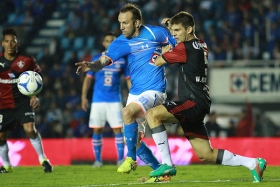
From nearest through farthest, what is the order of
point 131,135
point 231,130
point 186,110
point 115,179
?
point 186,110
point 131,135
point 115,179
point 231,130

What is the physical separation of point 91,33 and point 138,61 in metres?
14.2

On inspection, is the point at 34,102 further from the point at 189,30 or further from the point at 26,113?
the point at 189,30

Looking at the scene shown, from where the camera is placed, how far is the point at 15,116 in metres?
11.9

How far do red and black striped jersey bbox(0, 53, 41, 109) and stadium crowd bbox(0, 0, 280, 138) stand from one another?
644 cm

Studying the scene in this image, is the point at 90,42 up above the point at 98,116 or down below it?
above

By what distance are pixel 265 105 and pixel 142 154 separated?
1106 centimetres

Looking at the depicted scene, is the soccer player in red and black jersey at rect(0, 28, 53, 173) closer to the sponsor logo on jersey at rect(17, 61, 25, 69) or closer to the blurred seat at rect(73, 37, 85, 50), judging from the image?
the sponsor logo on jersey at rect(17, 61, 25, 69)

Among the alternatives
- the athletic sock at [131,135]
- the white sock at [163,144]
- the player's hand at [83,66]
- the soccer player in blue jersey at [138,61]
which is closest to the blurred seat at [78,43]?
the soccer player in blue jersey at [138,61]

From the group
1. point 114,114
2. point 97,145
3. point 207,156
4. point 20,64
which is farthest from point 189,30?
point 97,145

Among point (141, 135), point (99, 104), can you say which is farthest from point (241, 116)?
point (141, 135)

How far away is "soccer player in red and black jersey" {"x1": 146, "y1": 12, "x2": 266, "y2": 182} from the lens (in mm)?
8367

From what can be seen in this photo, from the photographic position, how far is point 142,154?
933 cm

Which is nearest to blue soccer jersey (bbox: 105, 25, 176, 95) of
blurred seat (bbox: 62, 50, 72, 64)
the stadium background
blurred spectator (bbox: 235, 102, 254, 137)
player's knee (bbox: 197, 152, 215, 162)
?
player's knee (bbox: 197, 152, 215, 162)

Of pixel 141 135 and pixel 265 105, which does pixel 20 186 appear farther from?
pixel 265 105
